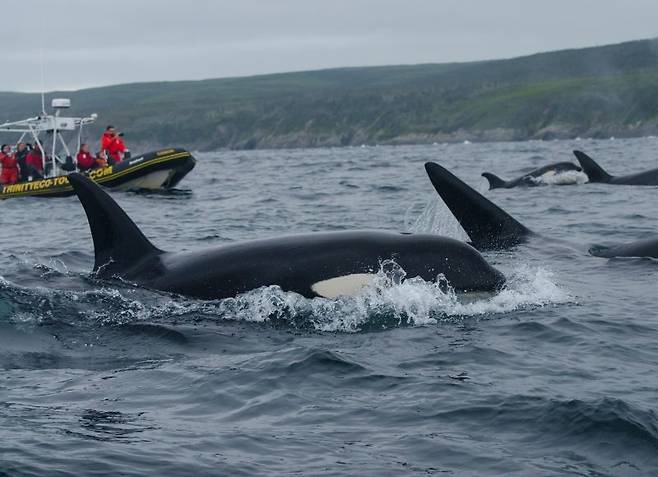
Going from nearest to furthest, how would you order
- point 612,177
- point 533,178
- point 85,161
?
point 612,177 < point 533,178 < point 85,161

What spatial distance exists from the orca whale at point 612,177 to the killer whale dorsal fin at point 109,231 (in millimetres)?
17969

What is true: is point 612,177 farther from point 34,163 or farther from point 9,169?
point 9,169

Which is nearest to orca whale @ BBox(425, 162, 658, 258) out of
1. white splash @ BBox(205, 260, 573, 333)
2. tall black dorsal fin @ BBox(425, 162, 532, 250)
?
tall black dorsal fin @ BBox(425, 162, 532, 250)

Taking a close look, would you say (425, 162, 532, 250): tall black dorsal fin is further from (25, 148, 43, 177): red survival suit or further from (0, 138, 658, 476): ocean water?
(25, 148, 43, 177): red survival suit

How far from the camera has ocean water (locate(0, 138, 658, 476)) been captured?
5.80 m

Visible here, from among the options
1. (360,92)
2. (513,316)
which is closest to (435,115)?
(360,92)

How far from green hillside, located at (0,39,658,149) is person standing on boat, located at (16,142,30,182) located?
104 meters

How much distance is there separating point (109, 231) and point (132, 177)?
2228 centimetres

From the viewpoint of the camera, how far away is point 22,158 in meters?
32.8

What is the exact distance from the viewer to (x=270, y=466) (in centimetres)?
566

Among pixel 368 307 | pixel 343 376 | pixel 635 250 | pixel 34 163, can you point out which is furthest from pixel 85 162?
pixel 343 376

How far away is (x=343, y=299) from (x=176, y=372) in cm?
200

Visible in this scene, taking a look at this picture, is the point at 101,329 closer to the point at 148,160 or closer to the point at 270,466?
the point at 270,466

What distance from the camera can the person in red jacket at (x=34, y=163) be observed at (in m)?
32.8
